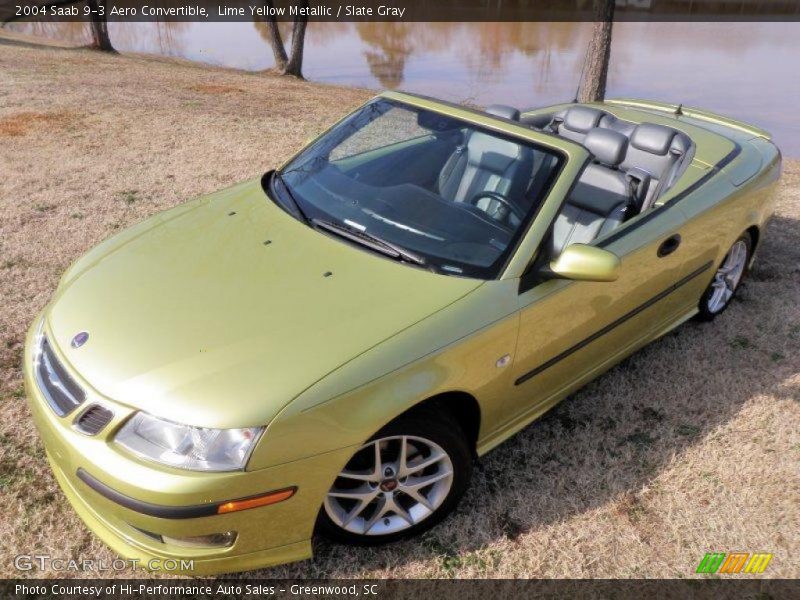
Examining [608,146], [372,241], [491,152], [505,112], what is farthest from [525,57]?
[372,241]

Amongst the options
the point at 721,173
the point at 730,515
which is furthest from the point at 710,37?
A: the point at 730,515

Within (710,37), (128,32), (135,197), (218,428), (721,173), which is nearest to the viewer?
(218,428)

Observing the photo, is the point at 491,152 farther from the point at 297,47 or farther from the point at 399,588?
the point at 297,47

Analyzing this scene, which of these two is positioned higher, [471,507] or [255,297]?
[255,297]

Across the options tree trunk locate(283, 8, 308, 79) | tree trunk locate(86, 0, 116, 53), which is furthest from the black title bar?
tree trunk locate(283, 8, 308, 79)

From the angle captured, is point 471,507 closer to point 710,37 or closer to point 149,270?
point 149,270

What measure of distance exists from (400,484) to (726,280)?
2.94 m

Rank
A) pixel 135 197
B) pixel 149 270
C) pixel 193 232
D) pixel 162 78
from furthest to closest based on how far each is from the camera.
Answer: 1. pixel 162 78
2. pixel 135 197
3. pixel 193 232
4. pixel 149 270

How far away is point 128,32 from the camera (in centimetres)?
2758

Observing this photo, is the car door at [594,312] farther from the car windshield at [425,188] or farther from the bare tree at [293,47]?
the bare tree at [293,47]

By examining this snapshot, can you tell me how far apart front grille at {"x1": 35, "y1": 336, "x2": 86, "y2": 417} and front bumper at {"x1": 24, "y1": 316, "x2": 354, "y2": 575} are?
30 millimetres

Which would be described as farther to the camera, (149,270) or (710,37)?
(710,37)

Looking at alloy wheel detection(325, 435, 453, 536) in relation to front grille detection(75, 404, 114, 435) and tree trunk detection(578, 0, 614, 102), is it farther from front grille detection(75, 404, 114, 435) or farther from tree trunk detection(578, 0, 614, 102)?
tree trunk detection(578, 0, 614, 102)

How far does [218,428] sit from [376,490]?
73 centimetres
